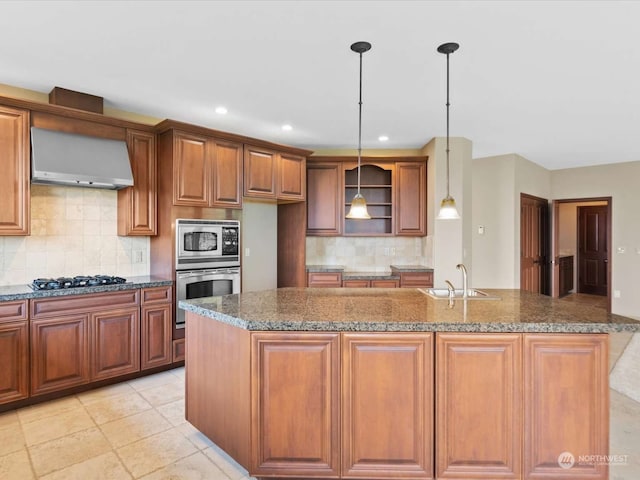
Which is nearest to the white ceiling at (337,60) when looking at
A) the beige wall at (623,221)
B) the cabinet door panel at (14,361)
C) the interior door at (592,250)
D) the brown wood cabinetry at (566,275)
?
the cabinet door panel at (14,361)

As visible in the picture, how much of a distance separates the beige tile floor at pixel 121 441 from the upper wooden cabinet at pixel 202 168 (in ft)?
5.93

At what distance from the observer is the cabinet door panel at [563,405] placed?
1.81 meters

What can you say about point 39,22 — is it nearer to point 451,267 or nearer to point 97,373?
point 97,373

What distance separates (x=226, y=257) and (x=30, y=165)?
71.8 inches

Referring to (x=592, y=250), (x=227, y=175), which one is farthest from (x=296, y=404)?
(x=592, y=250)

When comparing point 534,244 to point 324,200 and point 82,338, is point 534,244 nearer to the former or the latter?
point 324,200

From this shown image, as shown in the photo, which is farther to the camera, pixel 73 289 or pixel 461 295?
pixel 73 289

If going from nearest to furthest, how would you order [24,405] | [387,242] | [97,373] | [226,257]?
[24,405] < [97,373] < [226,257] < [387,242]

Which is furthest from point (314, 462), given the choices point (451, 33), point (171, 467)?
point (451, 33)

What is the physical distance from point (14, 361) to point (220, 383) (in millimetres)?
1799

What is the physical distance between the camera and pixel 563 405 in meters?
1.83

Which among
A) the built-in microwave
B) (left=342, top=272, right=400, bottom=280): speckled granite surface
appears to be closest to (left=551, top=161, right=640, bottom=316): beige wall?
(left=342, top=272, right=400, bottom=280): speckled granite surface

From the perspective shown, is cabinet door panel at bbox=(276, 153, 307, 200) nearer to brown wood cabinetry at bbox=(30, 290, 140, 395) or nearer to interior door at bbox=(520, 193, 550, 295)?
brown wood cabinetry at bbox=(30, 290, 140, 395)

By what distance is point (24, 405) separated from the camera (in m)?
2.84
